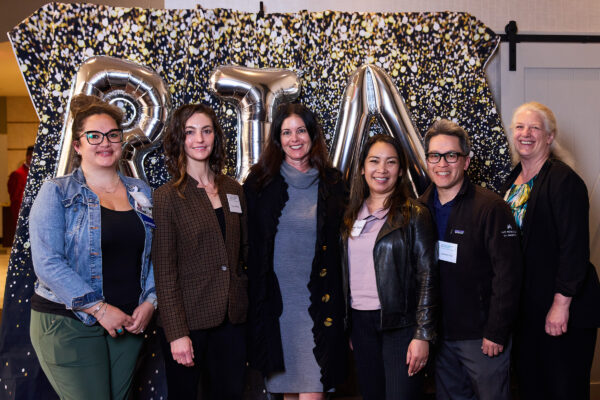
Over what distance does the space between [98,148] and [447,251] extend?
1432 mm

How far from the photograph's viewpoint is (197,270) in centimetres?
201

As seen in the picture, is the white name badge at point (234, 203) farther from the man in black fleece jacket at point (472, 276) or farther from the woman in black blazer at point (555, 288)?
the woman in black blazer at point (555, 288)

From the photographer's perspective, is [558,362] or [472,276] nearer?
[472,276]

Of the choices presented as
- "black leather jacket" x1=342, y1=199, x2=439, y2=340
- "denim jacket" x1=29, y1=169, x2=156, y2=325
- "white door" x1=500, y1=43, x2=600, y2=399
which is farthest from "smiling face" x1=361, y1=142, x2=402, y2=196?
"white door" x1=500, y1=43, x2=600, y2=399

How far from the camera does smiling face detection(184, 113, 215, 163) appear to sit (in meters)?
2.07

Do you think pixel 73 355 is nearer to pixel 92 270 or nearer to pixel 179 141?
pixel 92 270

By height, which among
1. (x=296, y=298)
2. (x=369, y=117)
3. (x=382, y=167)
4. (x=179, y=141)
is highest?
(x=369, y=117)

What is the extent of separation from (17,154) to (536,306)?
1184cm

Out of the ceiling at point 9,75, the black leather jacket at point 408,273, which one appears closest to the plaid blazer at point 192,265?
the black leather jacket at point 408,273

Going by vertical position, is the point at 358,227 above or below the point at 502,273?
above

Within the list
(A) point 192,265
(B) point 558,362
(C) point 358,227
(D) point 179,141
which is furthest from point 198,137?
(B) point 558,362

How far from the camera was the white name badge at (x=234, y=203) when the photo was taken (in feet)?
6.94

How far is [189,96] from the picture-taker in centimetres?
290

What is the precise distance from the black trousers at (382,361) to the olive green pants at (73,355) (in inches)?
38.3
